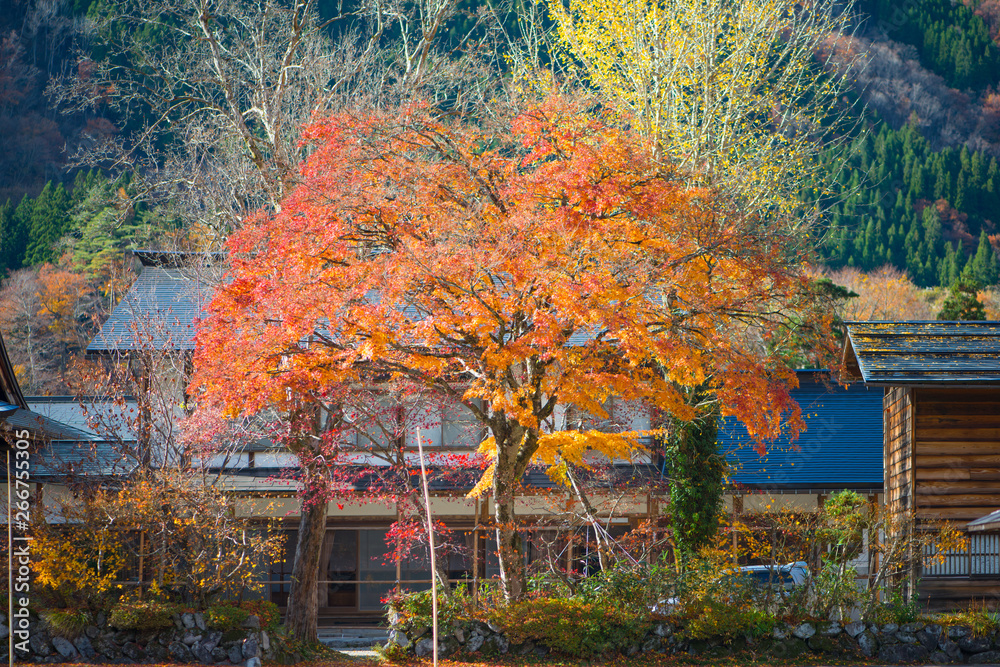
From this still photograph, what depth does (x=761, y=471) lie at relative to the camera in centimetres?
1945

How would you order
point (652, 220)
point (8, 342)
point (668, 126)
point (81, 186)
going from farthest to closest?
1. point (81, 186)
2. point (8, 342)
3. point (668, 126)
4. point (652, 220)

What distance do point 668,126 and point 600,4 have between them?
3.55 m

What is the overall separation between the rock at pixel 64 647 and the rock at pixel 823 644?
10.4 metres

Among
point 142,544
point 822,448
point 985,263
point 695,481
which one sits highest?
point 985,263

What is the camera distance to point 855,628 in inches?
487

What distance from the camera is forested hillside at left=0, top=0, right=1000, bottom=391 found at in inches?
1324

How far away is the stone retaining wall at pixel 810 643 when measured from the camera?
40.1 ft

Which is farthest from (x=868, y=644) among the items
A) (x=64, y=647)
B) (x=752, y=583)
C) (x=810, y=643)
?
(x=64, y=647)

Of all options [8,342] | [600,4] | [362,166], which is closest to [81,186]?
[8,342]

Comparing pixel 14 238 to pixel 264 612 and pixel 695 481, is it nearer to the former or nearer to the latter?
pixel 264 612

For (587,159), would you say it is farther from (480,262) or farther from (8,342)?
(8,342)

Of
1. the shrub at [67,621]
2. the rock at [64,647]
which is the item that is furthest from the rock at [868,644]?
the rock at [64,647]

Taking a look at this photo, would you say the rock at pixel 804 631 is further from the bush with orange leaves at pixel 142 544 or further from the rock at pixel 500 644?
the bush with orange leaves at pixel 142 544

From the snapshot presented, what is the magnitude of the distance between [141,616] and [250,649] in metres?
1.59
